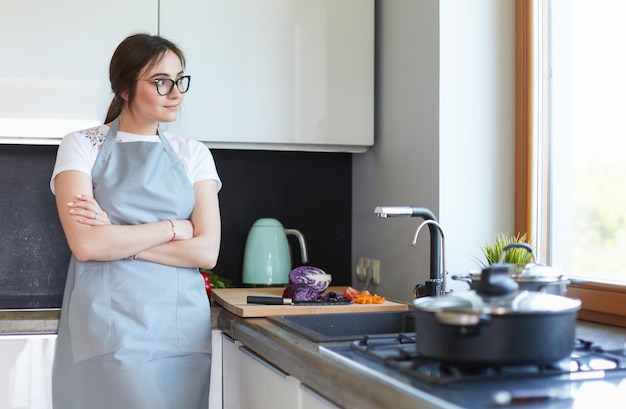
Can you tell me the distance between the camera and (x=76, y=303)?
2025 mm

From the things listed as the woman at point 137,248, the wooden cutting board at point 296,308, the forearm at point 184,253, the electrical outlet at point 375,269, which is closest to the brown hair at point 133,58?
the woman at point 137,248

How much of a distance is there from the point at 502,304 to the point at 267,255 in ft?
5.31

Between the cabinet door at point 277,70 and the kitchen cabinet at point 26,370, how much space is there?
777mm

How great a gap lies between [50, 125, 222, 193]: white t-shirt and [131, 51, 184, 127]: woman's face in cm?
8

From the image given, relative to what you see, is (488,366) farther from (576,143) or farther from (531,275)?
(576,143)

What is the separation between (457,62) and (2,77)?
1.33 m

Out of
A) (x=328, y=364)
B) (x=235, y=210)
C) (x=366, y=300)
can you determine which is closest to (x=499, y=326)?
(x=328, y=364)

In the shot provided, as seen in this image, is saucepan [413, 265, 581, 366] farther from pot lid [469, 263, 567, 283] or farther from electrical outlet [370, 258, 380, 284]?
electrical outlet [370, 258, 380, 284]

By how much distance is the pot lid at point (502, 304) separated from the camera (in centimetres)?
112

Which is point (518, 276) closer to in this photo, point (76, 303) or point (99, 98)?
point (76, 303)

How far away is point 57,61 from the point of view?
2420 millimetres

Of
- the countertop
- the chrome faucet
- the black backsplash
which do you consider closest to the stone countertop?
the countertop

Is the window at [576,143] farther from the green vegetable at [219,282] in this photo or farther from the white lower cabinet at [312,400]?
the green vegetable at [219,282]

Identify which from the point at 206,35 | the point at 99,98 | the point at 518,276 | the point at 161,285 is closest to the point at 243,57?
the point at 206,35
